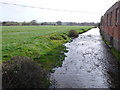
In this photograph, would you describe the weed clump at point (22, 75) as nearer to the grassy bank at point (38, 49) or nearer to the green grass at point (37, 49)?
the grassy bank at point (38, 49)

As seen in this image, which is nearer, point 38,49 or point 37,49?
point 37,49

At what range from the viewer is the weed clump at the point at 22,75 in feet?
23.0

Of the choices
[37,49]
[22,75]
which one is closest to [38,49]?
[37,49]

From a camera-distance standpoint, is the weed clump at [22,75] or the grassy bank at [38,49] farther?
the grassy bank at [38,49]

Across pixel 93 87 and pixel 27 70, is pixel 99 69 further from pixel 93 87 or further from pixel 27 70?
pixel 27 70

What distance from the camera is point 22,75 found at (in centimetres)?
704

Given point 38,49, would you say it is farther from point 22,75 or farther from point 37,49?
point 22,75

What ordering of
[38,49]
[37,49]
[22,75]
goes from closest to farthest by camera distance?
1. [22,75]
2. [37,49]
3. [38,49]

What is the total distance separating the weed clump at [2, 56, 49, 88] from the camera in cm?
700

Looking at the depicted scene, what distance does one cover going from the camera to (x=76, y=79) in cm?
968

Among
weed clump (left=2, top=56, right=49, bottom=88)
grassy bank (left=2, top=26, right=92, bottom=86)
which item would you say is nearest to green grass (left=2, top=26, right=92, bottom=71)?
grassy bank (left=2, top=26, right=92, bottom=86)

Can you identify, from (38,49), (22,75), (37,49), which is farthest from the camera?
(38,49)

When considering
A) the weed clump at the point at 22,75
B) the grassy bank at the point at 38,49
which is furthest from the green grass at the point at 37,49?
the weed clump at the point at 22,75

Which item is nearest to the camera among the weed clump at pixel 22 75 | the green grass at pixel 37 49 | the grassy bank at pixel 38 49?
the weed clump at pixel 22 75
